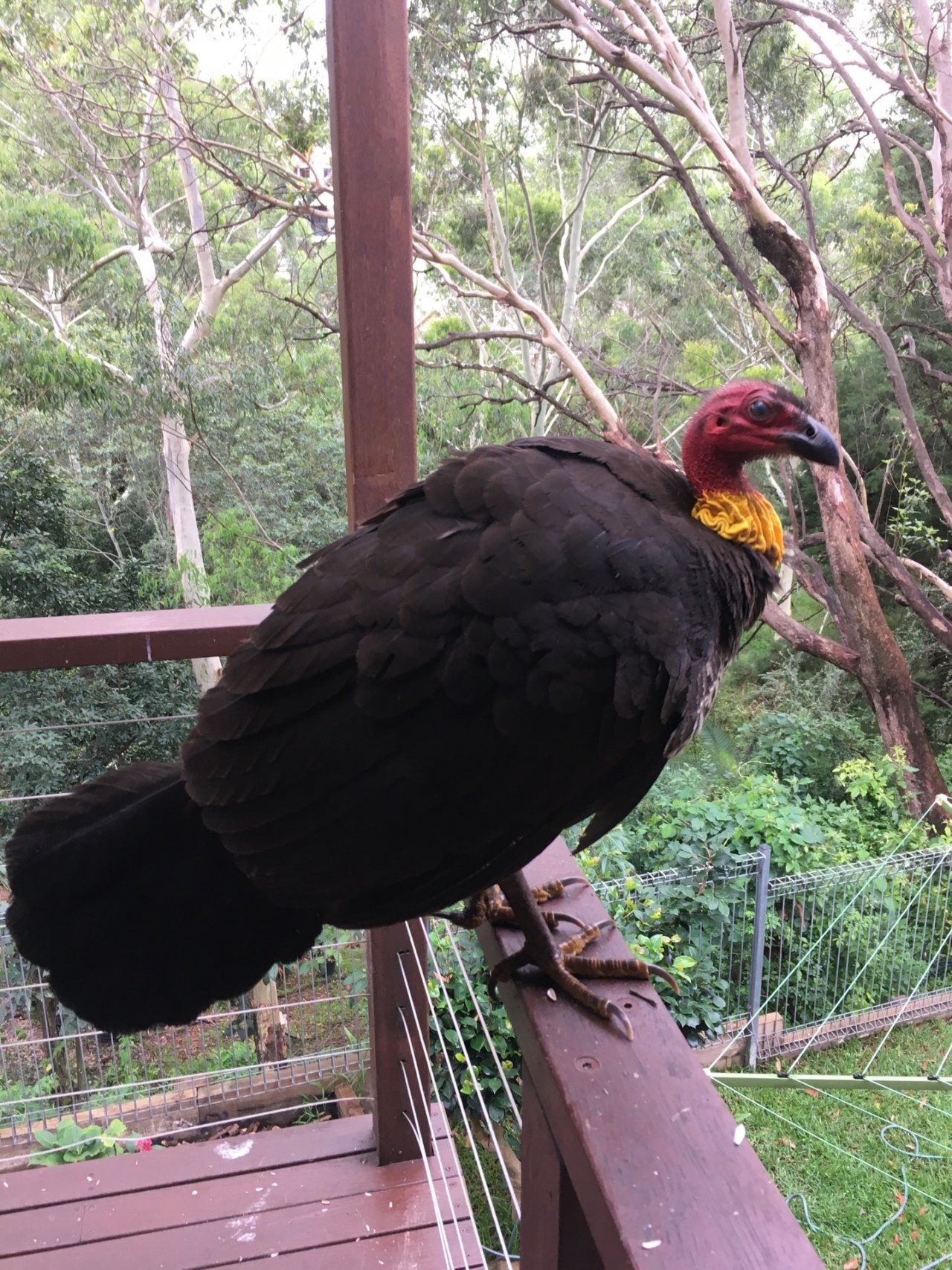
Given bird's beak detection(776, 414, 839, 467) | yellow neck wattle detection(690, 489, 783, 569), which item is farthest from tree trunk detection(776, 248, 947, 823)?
yellow neck wattle detection(690, 489, 783, 569)

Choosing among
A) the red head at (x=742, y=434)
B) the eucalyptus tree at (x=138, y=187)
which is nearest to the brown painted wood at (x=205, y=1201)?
the red head at (x=742, y=434)

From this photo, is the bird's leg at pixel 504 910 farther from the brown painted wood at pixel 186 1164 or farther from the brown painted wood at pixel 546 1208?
the brown painted wood at pixel 186 1164

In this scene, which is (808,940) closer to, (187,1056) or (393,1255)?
(187,1056)

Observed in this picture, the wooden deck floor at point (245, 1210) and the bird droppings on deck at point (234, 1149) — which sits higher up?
the bird droppings on deck at point (234, 1149)

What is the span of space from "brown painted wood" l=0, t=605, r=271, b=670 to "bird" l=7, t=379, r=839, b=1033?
0.23m

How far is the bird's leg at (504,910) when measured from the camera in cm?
138

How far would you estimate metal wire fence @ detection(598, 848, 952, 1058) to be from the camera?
4.45 meters

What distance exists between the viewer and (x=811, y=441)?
1.59 m

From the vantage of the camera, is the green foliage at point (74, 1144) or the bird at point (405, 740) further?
the green foliage at point (74, 1144)

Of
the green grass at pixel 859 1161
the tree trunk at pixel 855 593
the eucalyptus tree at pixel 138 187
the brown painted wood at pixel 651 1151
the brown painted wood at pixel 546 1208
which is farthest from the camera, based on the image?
the eucalyptus tree at pixel 138 187

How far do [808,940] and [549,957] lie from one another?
449cm

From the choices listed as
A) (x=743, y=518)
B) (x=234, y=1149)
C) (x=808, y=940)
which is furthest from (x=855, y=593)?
(x=234, y=1149)

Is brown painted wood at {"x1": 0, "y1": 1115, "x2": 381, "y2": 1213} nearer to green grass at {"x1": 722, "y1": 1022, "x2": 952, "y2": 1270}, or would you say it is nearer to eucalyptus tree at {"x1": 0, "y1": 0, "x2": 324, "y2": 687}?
green grass at {"x1": 722, "y1": 1022, "x2": 952, "y2": 1270}

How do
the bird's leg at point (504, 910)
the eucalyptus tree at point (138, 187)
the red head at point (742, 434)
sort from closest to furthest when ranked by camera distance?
the bird's leg at point (504, 910) < the red head at point (742, 434) < the eucalyptus tree at point (138, 187)
